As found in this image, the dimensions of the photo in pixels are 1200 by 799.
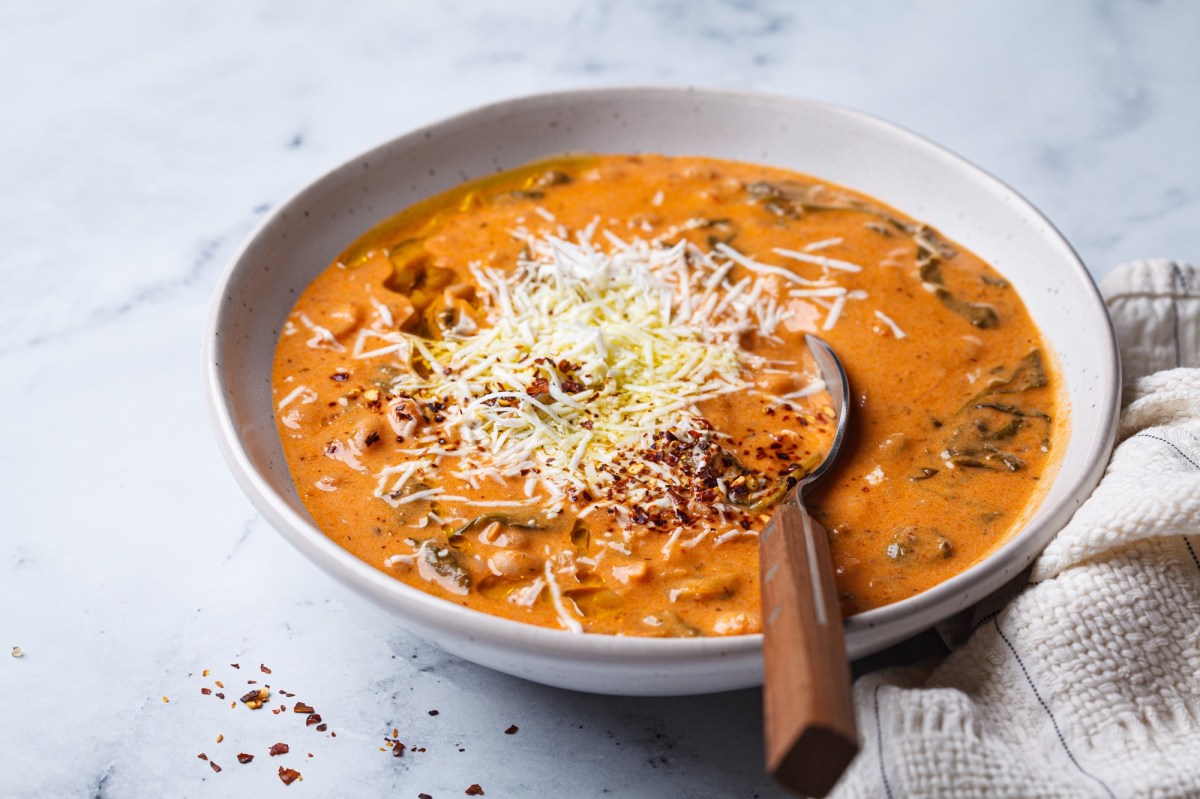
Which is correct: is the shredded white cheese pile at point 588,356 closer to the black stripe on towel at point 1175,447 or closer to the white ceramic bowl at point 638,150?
the white ceramic bowl at point 638,150

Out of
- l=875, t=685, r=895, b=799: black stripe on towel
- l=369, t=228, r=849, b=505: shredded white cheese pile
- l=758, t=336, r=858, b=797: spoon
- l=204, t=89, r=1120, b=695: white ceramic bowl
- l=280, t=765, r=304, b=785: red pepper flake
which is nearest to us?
l=758, t=336, r=858, b=797: spoon

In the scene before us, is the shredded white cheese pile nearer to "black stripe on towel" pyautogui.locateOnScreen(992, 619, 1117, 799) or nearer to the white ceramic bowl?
the white ceramic bowl

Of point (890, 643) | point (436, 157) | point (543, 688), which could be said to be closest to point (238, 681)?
point (543, 688)

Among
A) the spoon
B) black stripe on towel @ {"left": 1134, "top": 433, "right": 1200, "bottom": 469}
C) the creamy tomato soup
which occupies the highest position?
the spoon

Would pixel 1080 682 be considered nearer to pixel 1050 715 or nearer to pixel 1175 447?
pixel 1050 715

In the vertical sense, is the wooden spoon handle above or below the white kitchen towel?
above

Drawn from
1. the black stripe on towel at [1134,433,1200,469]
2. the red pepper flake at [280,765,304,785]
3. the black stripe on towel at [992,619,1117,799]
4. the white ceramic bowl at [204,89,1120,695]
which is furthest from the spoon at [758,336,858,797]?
the red pepper flake at [280,765,304,785]
